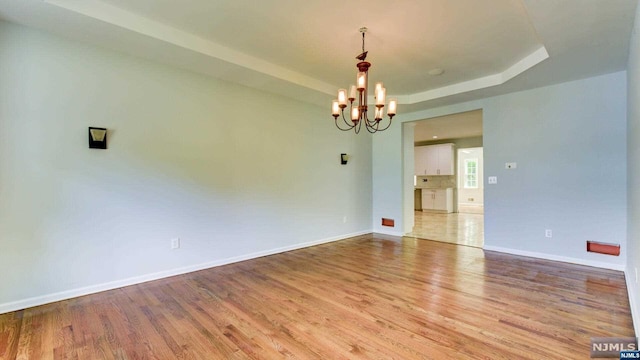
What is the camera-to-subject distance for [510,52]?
3359 mm

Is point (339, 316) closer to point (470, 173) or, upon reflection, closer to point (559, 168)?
point (559, 168)

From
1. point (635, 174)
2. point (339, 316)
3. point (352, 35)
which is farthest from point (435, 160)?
point (339, 316)

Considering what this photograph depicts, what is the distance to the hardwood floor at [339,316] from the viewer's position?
76.5 inches

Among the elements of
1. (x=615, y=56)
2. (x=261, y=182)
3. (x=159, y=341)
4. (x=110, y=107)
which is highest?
(x=615, y=56)

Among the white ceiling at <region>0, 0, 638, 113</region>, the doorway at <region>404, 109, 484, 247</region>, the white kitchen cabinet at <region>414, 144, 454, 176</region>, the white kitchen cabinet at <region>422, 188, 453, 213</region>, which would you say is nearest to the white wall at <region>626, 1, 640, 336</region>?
the white ceiling at <region>0, 0, 638, 113</region>

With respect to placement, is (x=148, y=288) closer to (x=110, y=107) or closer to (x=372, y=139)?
(x=110, y=107)

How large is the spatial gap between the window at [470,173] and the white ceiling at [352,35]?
878 centimetres

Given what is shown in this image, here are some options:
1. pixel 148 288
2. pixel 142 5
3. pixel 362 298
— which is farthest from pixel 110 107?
pixel 362 298

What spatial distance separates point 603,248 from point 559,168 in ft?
3.66

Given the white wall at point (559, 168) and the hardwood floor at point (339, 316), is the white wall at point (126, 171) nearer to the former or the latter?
the hardwood floor at point (339, 316)

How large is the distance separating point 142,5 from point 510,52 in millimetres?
3859

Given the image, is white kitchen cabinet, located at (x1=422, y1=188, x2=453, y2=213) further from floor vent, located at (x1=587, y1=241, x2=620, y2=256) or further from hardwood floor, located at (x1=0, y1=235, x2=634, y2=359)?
hardwood floor, located at (x1=0, y1=235, x2=634, y2=359)

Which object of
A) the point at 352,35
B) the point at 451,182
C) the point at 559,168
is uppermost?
the point at 352,35

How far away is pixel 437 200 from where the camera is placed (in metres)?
9.60
